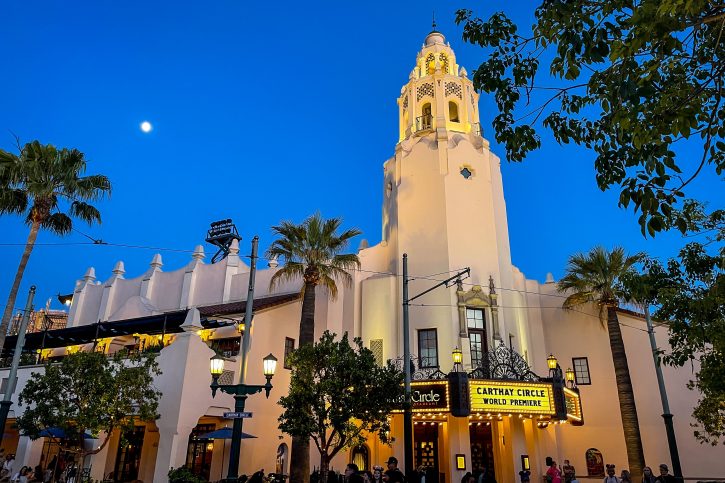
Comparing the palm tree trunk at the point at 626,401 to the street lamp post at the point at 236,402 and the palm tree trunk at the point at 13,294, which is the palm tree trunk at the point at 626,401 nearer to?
the street lamp post at the point at 236,402

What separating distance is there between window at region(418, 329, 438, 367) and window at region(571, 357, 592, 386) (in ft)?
28.9

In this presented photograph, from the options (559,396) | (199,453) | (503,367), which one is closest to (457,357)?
(503,367)

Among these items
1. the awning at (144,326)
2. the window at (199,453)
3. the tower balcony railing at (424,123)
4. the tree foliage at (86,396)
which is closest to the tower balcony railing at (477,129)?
the tower balcony railing at (424,123)

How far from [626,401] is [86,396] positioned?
933 inches

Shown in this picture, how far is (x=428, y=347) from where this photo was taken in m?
27.0

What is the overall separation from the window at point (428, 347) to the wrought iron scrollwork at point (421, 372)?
326mm

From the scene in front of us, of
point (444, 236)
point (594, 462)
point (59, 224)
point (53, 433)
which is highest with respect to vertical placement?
point (444, 236)

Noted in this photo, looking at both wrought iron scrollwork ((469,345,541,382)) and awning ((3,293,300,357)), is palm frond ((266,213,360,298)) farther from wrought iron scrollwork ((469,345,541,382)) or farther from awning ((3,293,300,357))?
wrought iron scrollwork ((469,345,541,382))

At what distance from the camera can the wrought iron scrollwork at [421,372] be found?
24733 millimetres

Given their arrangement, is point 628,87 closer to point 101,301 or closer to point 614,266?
point 614,266

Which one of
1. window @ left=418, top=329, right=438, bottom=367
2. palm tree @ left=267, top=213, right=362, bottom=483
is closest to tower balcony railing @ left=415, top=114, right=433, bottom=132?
palm tree @ left=267, top=213, right=362, bottom=483

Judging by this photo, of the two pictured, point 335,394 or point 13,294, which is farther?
point 13,294

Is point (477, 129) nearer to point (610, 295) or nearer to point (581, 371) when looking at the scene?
point (610, 295)

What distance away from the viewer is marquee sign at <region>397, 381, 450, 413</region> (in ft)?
76.5
